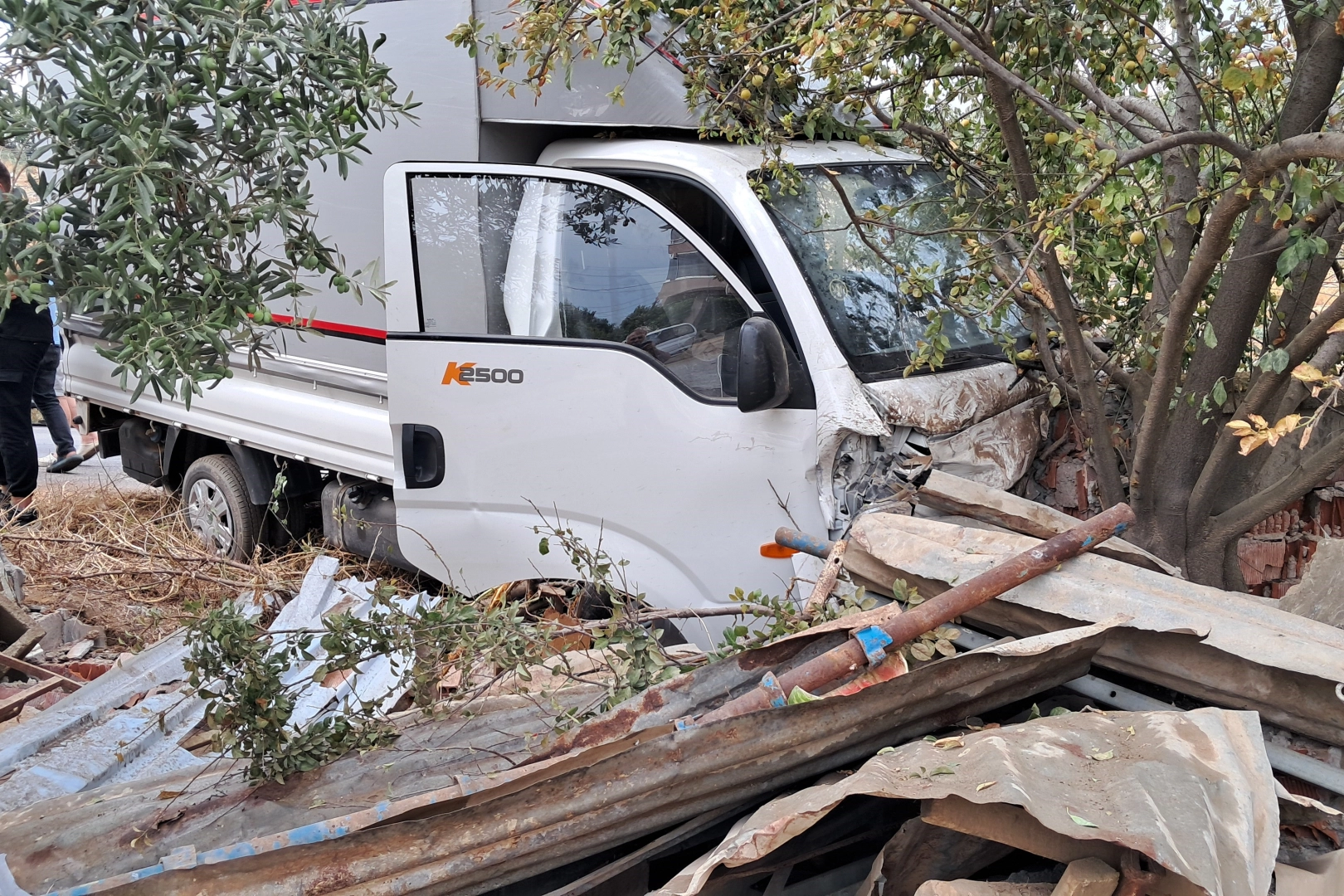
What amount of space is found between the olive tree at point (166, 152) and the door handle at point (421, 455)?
1395mm

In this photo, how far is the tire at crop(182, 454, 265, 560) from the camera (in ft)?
19.8

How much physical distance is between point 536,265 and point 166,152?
1765 mm

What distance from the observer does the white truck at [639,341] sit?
359cm

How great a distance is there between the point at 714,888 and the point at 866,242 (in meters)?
2.37

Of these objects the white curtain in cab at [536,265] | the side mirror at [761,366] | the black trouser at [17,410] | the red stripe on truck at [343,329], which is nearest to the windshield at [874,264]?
the side mirror at [761,366]

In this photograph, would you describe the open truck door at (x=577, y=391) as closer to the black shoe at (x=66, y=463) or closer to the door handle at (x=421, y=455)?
the door handle at (x=421, y=455)

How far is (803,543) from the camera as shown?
3229 mm

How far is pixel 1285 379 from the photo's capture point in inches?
124

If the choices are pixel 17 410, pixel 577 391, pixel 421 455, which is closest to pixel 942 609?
pixel 577 391

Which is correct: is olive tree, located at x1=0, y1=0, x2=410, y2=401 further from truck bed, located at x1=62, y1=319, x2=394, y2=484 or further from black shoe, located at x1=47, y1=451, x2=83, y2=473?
black shoe, located at x1=47, y1=451, x2=83, y2=473

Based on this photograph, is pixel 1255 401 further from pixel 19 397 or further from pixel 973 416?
pixel 19 397

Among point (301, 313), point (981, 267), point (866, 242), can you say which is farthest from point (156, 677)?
point (981, 267)

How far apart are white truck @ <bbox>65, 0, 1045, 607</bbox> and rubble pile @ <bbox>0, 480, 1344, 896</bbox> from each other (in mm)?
725

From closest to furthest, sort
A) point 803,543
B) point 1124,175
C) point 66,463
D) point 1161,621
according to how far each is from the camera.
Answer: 1. point 1161,621
2. point 1124,175
3. point 803,543
4. point 66,463
